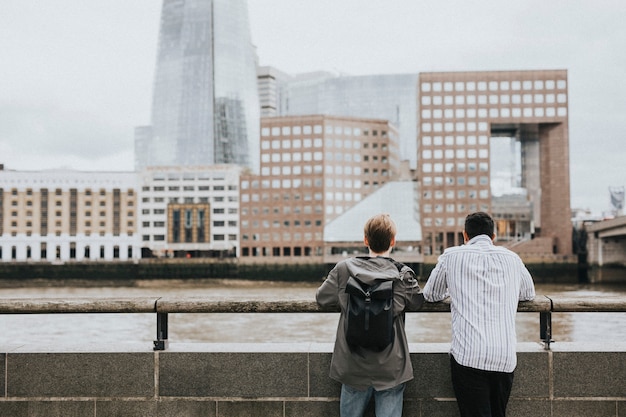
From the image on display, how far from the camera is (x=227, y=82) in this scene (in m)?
152

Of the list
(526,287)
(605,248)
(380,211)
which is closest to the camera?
(526,287)

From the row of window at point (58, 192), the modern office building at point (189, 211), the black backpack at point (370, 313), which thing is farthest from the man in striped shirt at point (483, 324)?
the row of window at point (58, 192)

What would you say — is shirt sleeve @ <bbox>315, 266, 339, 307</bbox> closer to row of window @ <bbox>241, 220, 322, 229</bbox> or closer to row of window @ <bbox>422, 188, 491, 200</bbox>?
row of window @ <bbox>422, 188, 491, 200</bbox>

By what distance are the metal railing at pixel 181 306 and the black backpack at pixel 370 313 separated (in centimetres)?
118

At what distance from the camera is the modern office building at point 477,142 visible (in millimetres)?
90188

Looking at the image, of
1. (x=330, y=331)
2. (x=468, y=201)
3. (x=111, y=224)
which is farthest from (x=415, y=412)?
(x=111, y=224)

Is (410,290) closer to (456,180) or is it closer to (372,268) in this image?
(372,268)

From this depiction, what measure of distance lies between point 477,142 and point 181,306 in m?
89.7

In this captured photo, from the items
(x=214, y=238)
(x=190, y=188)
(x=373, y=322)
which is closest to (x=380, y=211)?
(x=214, y=238)

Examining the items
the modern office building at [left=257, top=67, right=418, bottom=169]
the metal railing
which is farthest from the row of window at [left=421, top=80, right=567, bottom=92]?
the metal railing

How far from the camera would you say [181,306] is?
5254 millimetres

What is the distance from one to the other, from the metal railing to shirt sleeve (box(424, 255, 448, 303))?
41.2 inches

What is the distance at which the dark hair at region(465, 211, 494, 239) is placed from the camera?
4.32 meters

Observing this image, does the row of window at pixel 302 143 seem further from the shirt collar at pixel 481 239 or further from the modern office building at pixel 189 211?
the shirt collar at pixel 481 239
